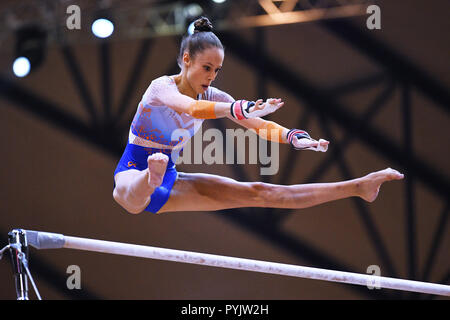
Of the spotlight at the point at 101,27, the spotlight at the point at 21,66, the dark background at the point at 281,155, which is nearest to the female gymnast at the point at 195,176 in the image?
the spotlight at the point at 101,27

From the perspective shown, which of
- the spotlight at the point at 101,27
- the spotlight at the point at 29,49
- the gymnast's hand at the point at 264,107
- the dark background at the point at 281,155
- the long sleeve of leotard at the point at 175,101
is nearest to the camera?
the gymnast's hand at the point at 264,107

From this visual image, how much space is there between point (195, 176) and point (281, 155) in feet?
9.65

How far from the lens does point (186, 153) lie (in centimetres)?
618

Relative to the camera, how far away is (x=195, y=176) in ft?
11.2

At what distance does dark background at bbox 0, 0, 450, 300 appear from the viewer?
6.01m

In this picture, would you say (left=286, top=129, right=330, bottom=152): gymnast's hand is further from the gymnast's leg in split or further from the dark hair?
the dark hair

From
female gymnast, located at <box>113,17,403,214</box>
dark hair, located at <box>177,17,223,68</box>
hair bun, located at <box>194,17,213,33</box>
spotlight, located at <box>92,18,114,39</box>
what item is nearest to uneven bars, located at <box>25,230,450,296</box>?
female gymnast, located at <box>113,17,403,214</box>

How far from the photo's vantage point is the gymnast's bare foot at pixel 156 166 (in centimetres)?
272

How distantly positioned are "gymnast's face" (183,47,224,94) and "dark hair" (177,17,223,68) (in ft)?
0.08

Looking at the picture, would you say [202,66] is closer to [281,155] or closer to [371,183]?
[371,183]

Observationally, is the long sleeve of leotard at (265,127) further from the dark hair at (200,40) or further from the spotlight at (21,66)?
the spotlight at (21,66)

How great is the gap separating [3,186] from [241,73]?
122 inches

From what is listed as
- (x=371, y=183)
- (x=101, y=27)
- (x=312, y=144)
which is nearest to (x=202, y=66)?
(x=312, y=144)
